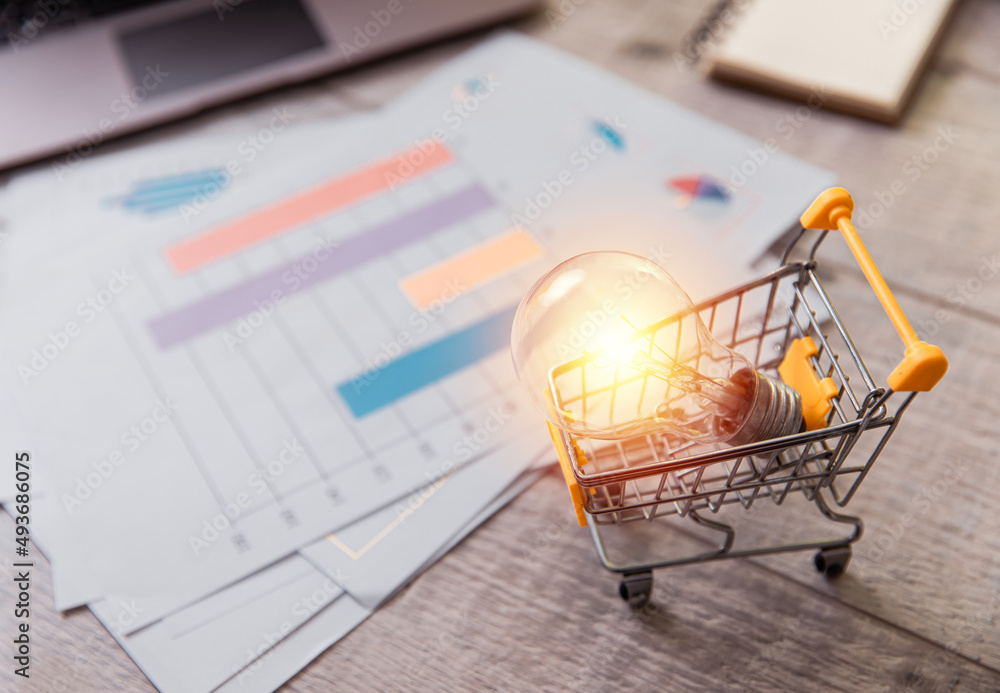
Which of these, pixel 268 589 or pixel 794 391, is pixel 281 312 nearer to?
pixel 268 589

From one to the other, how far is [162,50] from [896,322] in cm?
63

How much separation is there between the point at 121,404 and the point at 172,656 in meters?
0.18

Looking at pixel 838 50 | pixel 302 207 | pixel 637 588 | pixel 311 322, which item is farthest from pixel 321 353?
pixel 838 50

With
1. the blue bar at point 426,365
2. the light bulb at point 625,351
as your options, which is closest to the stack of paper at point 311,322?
the blue bar at point 426,365

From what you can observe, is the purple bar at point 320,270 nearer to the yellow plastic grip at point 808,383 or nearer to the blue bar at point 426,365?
the blue bar at point 426,365

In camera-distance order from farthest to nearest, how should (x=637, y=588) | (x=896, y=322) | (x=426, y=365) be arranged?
(x=426, y=365), (x=637, y=588), (x=896, y=322)

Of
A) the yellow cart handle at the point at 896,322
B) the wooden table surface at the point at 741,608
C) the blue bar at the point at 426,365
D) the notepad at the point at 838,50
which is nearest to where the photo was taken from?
the yellow cart handle at the point at 896,322

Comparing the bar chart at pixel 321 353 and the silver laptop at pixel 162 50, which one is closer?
the bar chart at pixel 321 353

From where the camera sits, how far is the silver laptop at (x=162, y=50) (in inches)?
25.8

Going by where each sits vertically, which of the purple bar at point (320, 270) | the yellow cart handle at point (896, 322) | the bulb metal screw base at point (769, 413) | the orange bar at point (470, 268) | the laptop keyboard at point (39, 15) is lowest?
the orange bar at point (470, 268)

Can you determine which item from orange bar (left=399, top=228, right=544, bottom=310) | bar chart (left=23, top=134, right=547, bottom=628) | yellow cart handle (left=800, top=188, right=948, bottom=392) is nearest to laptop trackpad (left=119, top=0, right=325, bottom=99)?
bar chart (left=23, top=134, right=547, bottom=628)

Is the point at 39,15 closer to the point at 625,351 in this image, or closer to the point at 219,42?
the point at 219,42

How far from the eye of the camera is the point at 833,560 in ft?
1.45

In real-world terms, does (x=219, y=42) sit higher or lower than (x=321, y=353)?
higher
